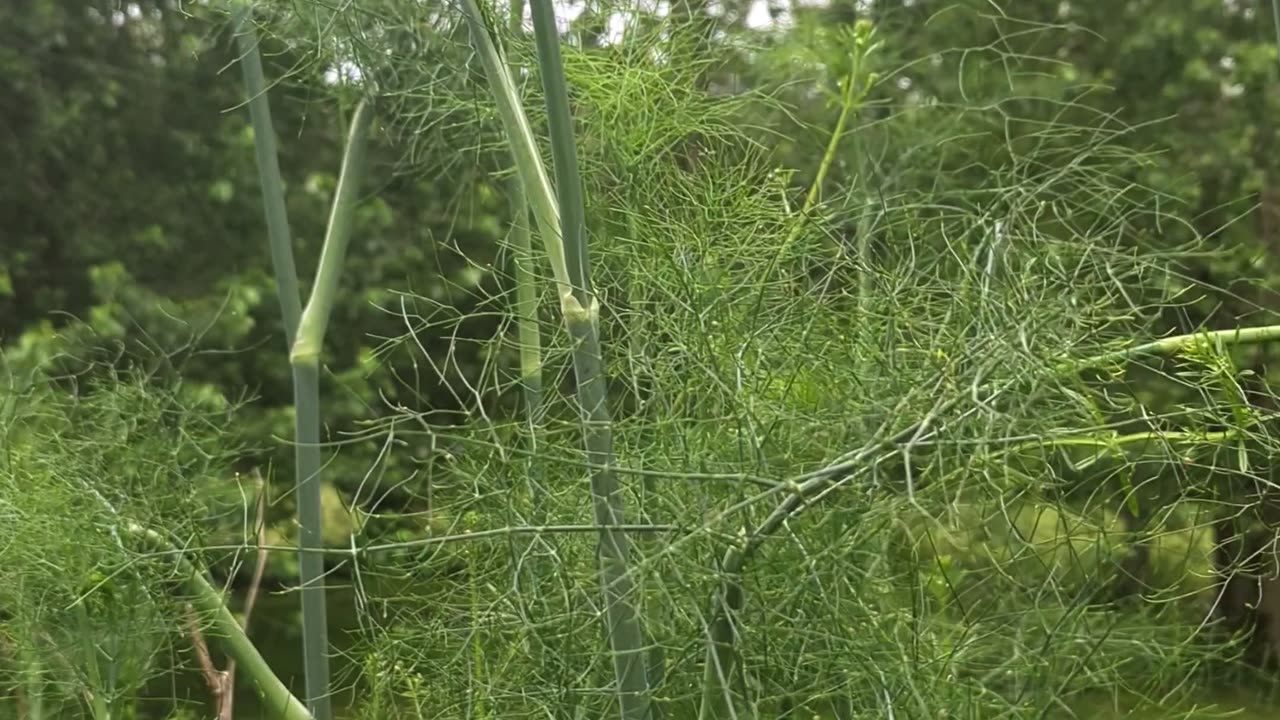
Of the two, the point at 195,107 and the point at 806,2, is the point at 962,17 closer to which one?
the point at 806,2

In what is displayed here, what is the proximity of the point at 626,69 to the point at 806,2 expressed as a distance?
2.75ft

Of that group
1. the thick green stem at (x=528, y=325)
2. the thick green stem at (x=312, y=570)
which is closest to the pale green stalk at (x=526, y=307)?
the thick green stem at (x=528, y=325)

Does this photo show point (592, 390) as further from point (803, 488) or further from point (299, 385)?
point (299, 385)

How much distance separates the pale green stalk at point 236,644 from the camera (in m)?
0.53

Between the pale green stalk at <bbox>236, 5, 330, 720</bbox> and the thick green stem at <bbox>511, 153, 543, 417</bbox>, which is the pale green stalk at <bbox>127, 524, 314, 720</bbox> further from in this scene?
the thick green stem at <bbox>511, 153, 543, 417</bbox>

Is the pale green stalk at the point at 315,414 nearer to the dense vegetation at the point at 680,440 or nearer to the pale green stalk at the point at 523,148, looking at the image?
the dense vegetation at the point at 680,440

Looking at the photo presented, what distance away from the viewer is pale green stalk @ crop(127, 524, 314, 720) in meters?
0.53

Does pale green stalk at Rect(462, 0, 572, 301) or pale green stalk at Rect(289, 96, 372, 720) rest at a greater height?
pale green stalk at Rect(462, 0, 572, 301)

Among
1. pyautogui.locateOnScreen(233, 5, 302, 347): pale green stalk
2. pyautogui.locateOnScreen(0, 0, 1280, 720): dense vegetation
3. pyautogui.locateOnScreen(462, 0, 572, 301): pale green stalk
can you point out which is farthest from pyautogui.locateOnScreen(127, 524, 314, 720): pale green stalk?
pyautogui.locateOnScreen(462, 0, 572, 301): pale green stalk

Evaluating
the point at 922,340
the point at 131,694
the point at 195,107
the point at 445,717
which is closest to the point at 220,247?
the point at 195,107

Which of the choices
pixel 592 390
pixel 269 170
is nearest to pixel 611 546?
pixel 592 390

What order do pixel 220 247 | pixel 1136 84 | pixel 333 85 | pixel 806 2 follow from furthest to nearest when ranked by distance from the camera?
pixel 220 247, pixel 1136 84, pixel 806 2, pixel 333 85

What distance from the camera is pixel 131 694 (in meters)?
0.61

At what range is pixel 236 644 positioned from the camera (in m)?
0.54
